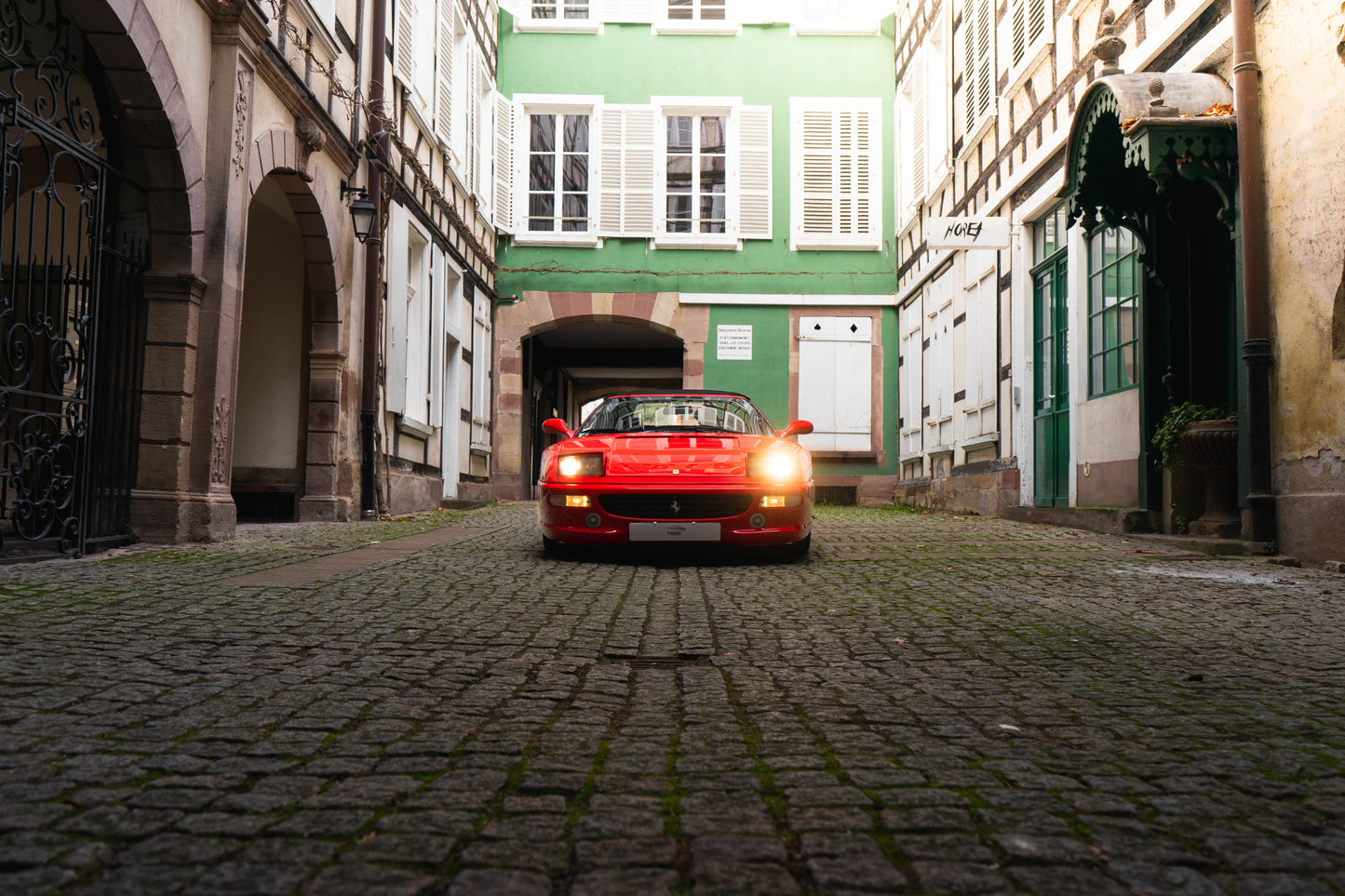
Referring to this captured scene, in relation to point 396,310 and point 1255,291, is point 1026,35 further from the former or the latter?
point 396,310

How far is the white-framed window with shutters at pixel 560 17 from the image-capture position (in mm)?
19734

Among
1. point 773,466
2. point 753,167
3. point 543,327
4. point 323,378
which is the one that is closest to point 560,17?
point 753,167

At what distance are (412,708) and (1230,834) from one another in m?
2.01

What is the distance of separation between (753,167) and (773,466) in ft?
44.8

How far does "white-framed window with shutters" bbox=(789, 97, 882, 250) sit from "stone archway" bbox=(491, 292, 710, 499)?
2610mm

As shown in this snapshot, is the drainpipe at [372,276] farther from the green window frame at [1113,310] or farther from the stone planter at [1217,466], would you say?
the stone planter at [1217,466]

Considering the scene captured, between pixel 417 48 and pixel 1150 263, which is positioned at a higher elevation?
pixel 417 48

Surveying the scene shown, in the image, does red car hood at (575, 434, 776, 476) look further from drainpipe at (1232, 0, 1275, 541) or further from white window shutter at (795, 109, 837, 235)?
white window shutter at (795, 109, 837, 235)

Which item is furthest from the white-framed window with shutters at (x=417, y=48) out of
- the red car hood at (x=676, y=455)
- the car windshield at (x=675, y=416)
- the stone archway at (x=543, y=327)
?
the red car hood at (x=676, y=455)

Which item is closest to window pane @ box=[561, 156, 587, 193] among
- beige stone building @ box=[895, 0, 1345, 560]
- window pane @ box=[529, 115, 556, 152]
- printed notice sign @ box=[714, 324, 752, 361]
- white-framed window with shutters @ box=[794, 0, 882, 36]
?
window pane @ box=[529, 115, 556, 152]

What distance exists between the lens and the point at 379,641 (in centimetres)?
405

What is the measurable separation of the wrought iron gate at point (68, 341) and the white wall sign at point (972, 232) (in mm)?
8132

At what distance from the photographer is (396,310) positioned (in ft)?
42.3

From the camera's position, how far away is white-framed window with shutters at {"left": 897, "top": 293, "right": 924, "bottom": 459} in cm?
1806
